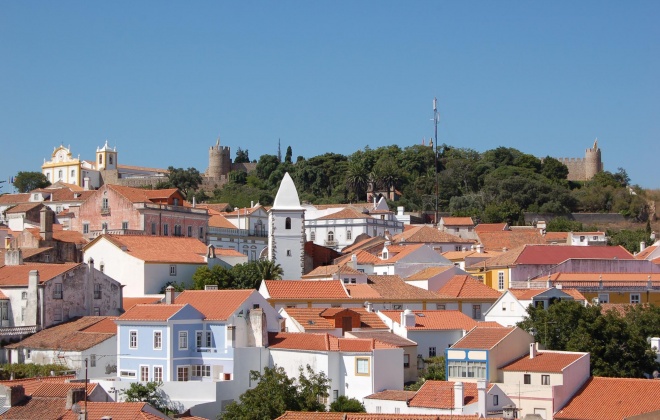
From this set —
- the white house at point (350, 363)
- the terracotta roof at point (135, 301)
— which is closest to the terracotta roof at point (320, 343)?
the white house at point (350, 363)

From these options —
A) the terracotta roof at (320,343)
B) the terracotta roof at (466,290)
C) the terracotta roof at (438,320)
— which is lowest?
→ the terracotta roof at (320,343)

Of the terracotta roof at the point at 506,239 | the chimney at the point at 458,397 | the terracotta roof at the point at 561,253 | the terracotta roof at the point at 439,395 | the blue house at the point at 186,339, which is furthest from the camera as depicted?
the terracotta roof at the point at 506,239

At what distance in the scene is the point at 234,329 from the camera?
1734 inches

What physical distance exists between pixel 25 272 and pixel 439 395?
23151 millimetres

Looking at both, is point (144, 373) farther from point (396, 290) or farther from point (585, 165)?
point (585, 165)

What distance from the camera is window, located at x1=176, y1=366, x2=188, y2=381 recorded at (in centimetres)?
4356

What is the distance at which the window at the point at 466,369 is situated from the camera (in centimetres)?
4209

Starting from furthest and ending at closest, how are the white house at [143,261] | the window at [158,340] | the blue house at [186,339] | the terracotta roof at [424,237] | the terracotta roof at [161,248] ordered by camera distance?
the terracotta roof at [424,237] → the terracotta roof at [161,248] → the white house at [143,261] → the window at [158,340] → the blue house at [186,339]

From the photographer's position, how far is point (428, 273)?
61375 millimetres

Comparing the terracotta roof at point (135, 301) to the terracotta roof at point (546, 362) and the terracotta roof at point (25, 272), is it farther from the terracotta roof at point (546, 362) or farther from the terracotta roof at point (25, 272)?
the terracotta roof at point (546, 362)

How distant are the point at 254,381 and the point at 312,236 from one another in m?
44.0

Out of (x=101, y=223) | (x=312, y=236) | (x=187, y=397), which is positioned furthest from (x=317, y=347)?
(x=312, y=236)

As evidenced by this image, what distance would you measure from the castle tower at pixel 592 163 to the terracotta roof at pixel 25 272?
97981mm

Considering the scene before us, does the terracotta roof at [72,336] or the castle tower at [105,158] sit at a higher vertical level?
the castle tower at [105,158]
